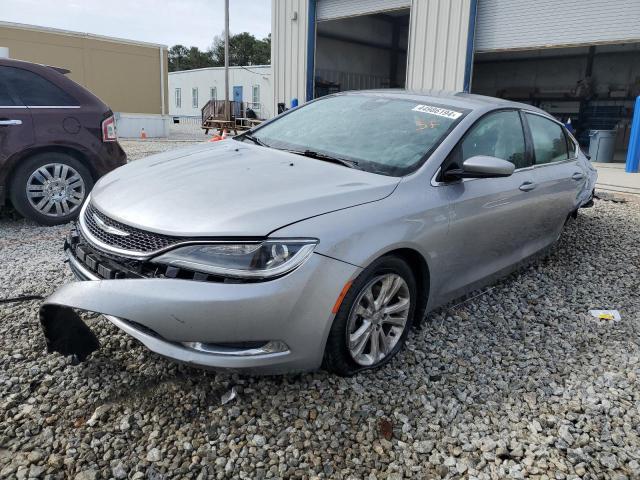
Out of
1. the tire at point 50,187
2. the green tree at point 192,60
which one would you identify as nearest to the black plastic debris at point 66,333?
the tire at point 50,187

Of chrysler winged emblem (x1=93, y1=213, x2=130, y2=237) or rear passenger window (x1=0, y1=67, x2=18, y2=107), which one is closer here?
chrysler winged emblem (x1=93, y1=213, x2=130, y2=237)

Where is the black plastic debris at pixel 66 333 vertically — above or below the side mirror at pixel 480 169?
below

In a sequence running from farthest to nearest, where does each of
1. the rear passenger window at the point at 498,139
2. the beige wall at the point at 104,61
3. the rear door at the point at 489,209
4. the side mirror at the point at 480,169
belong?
the beige wall at the point at 104,61, the rear passenger window at the point at 498,139, the rear door at the point at 489,209, the side mirror at the point at 480,169

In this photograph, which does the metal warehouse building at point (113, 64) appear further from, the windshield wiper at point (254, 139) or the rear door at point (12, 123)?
the windshield wiper at point (254, 139)

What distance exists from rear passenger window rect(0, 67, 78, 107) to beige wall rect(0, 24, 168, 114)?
1582 cm

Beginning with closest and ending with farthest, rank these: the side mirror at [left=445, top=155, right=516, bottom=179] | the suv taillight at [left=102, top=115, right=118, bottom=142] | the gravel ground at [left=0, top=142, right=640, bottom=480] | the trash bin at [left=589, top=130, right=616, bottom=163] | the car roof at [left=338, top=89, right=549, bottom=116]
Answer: the gravel ground at [left=0, top=142, right=640, bottom=480] → the side mirror at [left=445, top=155, right=516, bottom=179] → the car roof at [left=338, top=89, right=549, bottom=116] → the suv taillight at [left=102, top=115, right=118, bottom=142] → the trash bin at [left=589, top=130, right=616, bottom=163]

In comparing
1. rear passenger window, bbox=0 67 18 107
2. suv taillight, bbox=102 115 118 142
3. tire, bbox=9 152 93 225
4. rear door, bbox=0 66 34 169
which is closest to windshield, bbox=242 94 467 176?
suv taillight, bbox=102 115 118 142

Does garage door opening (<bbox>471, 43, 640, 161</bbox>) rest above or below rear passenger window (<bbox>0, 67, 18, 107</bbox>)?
above

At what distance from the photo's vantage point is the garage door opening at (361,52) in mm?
21531

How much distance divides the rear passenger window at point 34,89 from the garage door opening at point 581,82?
2001 centimetres

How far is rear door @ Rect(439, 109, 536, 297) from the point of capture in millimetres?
3197

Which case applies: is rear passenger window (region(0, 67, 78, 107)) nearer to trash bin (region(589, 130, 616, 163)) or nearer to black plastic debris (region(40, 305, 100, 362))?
black plastic debris (region(40, 305, 100, 362))

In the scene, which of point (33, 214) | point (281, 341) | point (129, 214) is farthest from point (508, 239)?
point (33, 214)

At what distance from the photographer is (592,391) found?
2854 millimetres
